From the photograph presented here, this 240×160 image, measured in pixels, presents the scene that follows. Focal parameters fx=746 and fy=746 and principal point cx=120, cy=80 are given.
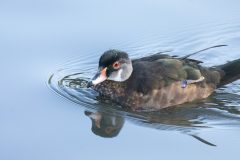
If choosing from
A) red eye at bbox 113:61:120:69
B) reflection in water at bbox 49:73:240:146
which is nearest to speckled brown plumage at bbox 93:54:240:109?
reflection in water at bbox 49:73:240:146

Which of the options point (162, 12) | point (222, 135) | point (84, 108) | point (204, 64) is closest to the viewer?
point (222, 135)

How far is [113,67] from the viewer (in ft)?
31.4

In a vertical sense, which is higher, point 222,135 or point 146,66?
point 146,66

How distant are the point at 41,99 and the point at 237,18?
374cm

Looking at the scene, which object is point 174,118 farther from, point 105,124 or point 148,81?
point 105,124

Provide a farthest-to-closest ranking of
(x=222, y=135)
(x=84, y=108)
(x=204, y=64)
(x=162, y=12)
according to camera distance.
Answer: (x=162, y=12), (x=204, y=64), (x=84, y=108), (x=222, y=135)

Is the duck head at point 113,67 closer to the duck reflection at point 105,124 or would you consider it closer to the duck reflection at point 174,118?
the duck reflection at point 174,118

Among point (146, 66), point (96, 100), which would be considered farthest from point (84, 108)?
point (146, 66)

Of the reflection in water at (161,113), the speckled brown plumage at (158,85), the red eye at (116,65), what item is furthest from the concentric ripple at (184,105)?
the red eye at (116,65)

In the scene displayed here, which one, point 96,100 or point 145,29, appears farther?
point 145,29

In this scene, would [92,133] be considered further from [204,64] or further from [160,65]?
[204,64]

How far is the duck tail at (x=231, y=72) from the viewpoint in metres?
10.0

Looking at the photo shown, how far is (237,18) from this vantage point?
38.2ft

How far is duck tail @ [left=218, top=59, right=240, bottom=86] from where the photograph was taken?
10000mm
